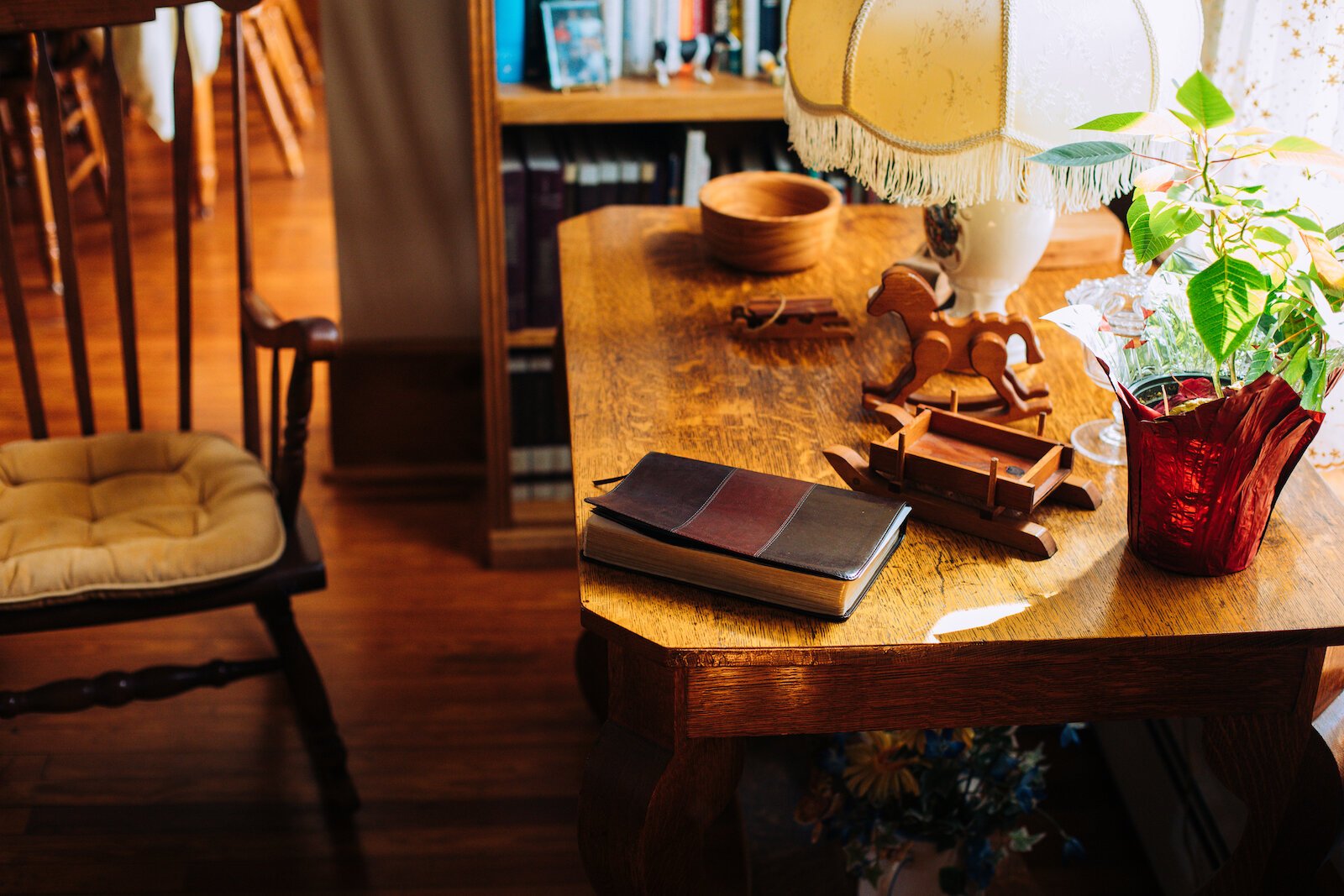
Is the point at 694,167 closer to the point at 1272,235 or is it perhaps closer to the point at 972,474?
the point at 972,474

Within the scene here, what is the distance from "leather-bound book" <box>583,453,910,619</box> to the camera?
1020mm

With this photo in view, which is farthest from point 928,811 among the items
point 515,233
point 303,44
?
point 303,44

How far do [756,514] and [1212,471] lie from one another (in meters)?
0.37

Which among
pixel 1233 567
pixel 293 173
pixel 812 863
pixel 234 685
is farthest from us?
pixel 293 173

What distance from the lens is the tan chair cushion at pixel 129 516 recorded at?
1.46m

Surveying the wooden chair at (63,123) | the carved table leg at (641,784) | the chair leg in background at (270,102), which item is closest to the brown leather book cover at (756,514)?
the carved table leg at (641,784)

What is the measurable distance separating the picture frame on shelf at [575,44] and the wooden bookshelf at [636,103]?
20 millimetres

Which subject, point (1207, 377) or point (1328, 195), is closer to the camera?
point (1207, 377)

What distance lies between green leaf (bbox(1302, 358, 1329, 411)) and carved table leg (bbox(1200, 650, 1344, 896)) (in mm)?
213

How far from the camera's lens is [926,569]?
1.09 m

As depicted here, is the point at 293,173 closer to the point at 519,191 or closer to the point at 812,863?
the point at 519,191

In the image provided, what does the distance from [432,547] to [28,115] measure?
1677 mm

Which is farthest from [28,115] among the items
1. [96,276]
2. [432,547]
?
[432,547]

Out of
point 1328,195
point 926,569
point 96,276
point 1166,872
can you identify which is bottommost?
point 1166,872
